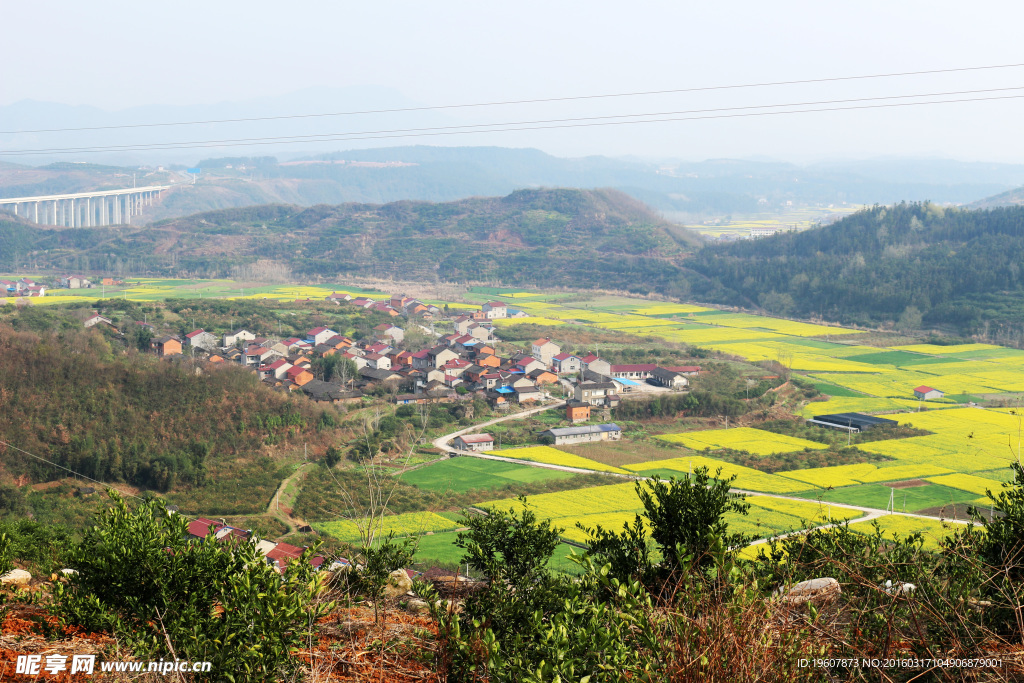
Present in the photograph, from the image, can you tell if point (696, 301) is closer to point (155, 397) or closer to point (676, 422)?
point (676, 422)

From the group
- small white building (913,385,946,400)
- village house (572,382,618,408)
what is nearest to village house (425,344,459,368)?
village house (572,382,618,408)

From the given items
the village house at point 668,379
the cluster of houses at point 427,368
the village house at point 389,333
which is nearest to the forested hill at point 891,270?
the village house at point 668,379

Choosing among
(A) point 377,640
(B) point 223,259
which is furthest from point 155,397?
(B) point 223,259

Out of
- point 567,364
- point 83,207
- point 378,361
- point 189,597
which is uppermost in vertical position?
point 83,207

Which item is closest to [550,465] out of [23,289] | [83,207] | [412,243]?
[23,289]

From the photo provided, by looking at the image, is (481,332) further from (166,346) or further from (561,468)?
(561,468)

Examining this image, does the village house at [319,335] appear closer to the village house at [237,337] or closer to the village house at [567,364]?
the village house at [237,337]
